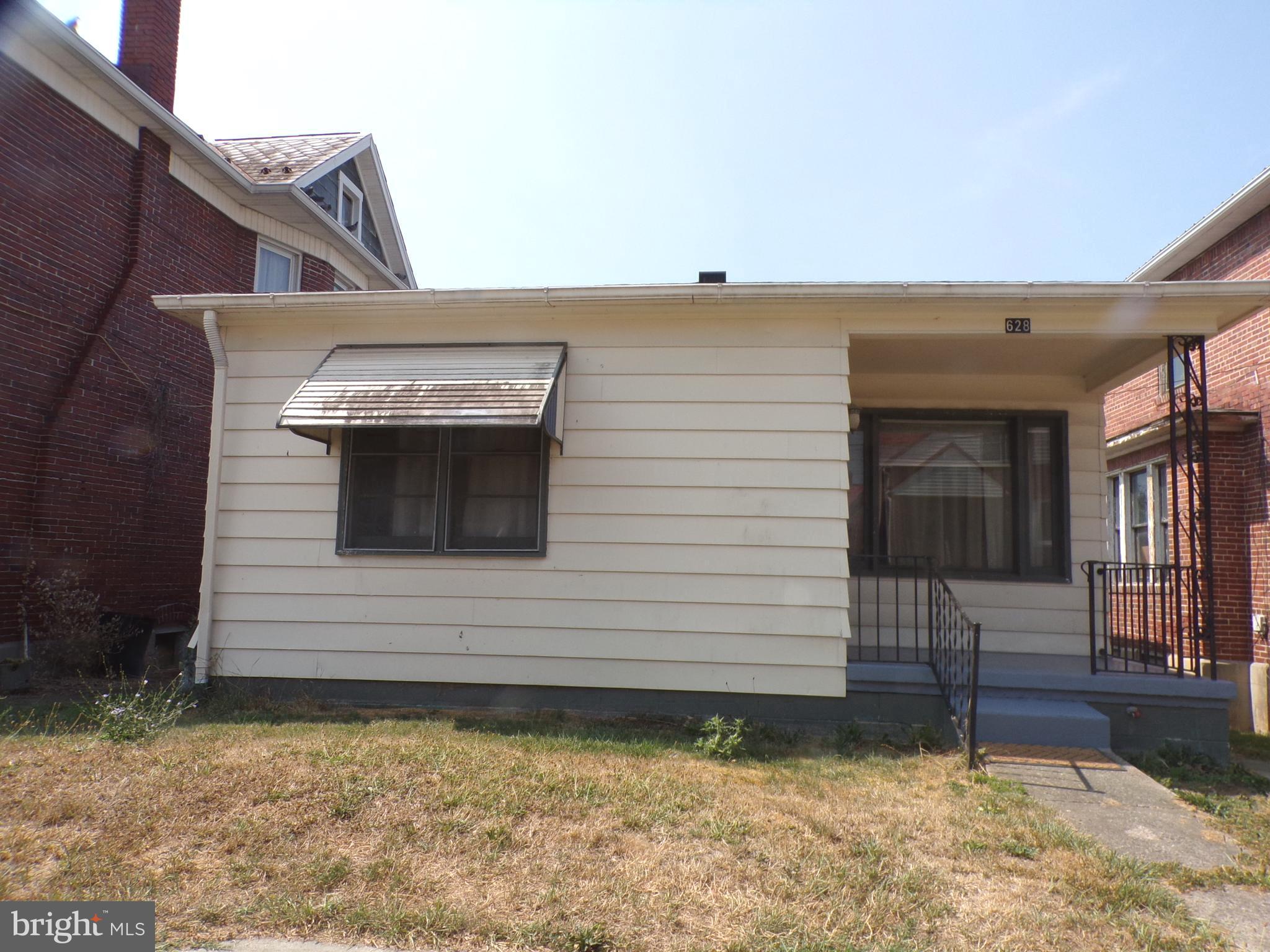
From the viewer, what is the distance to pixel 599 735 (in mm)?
5492

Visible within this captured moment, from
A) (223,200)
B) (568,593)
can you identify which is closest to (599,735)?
(568,593)

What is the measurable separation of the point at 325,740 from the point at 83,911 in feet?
6.45

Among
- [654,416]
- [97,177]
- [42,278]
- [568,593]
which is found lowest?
[568,593]

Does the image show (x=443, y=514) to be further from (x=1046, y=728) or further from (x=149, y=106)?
(x=149, y=106)

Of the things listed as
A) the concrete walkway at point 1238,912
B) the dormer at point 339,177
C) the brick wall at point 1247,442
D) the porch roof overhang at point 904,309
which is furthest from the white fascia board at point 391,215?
the concrete walkway at point 1238,912

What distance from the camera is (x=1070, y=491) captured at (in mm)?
7152

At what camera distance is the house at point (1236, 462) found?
28.2 ft

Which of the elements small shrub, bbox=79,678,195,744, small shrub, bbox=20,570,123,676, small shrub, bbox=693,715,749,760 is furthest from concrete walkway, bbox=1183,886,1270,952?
small shrub, bbox=20,570,123,676

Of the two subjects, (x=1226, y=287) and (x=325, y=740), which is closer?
(x=325, y=740)

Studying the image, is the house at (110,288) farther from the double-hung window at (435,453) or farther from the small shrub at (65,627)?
the double-hung window at (435,453)

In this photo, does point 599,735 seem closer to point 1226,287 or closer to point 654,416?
point 654,416

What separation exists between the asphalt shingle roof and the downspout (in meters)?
5.54

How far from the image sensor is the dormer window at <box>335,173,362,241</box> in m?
13.6

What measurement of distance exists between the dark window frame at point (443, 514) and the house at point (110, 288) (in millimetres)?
3894
